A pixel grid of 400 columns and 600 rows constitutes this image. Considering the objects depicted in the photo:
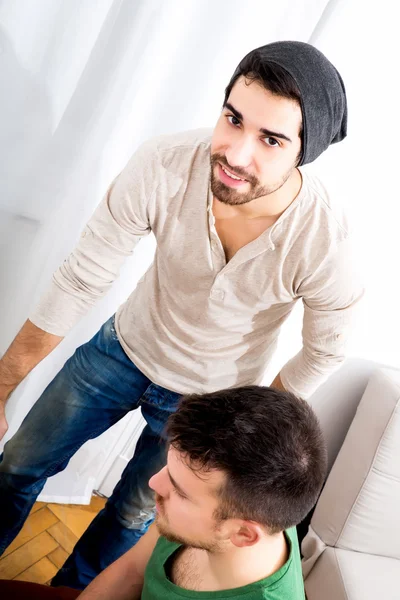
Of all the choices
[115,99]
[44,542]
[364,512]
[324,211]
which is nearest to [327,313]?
[324,211]

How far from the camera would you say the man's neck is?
0.94 metres

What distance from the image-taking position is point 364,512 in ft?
5.70

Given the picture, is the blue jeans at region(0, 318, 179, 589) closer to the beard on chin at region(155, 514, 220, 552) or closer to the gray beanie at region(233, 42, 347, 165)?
the beard on chin at region(155, 514, 220, 552)

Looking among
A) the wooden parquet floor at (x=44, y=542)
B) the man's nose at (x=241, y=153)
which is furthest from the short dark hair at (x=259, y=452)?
the wooden parquet floor at (x=44, y=542)

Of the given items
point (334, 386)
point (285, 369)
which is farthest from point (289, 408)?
point (334, 386)

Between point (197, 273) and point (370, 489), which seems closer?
point (197, 273)

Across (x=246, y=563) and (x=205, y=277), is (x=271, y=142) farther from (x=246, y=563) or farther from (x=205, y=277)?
(x=246, y=563)

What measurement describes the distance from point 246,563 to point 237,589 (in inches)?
1.6

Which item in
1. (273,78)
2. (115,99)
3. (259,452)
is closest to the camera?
(259,452)

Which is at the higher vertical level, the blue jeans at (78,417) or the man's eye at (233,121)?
the man's eye at (233,121)

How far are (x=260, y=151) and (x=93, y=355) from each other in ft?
2.00

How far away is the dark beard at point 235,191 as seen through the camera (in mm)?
1068

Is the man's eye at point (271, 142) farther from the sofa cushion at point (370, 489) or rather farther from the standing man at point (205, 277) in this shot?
the sofa cushion at point (370, 489)

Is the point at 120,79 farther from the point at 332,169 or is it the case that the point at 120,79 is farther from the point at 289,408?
the point at 289,408
